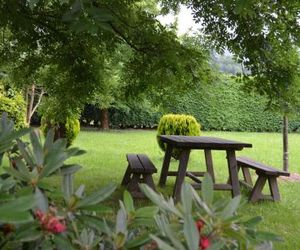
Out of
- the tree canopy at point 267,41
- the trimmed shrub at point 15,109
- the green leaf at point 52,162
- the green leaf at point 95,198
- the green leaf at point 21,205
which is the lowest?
the trimmed shrub at point 15,109

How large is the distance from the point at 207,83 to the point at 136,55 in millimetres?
925

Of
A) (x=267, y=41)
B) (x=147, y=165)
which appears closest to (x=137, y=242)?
(x=267, y=41)

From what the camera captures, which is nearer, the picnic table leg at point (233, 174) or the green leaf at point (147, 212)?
the green leaf at point (147, 212)

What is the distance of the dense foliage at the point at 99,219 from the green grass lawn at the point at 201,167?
8.6 inches

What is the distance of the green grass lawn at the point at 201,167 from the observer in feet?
16.9

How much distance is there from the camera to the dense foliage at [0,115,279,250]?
2.47 ft

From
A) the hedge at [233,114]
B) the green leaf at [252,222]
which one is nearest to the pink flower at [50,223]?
the green leaf at [252,222]

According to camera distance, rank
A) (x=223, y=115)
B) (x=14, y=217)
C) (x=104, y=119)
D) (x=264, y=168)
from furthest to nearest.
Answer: (x=223, y=115), (x=104, y=119), (x=264, y=168), (x=14, y=217)

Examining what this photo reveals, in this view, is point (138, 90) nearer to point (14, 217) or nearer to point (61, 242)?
point (61, 242)

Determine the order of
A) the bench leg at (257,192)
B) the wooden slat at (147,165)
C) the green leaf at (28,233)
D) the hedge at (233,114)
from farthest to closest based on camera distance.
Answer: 1. the hedge at (233,114)
2. the bench leg at (257,192)
3. the wooden slat at (147,165)
4. the green leaf at (28,233)

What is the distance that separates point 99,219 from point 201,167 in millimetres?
9337

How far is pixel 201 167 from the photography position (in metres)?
10.1

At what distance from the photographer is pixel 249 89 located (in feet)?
16.5

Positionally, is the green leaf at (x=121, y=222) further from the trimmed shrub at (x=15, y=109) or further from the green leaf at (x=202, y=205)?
the trimmed shrub at (x=15, y=109)
